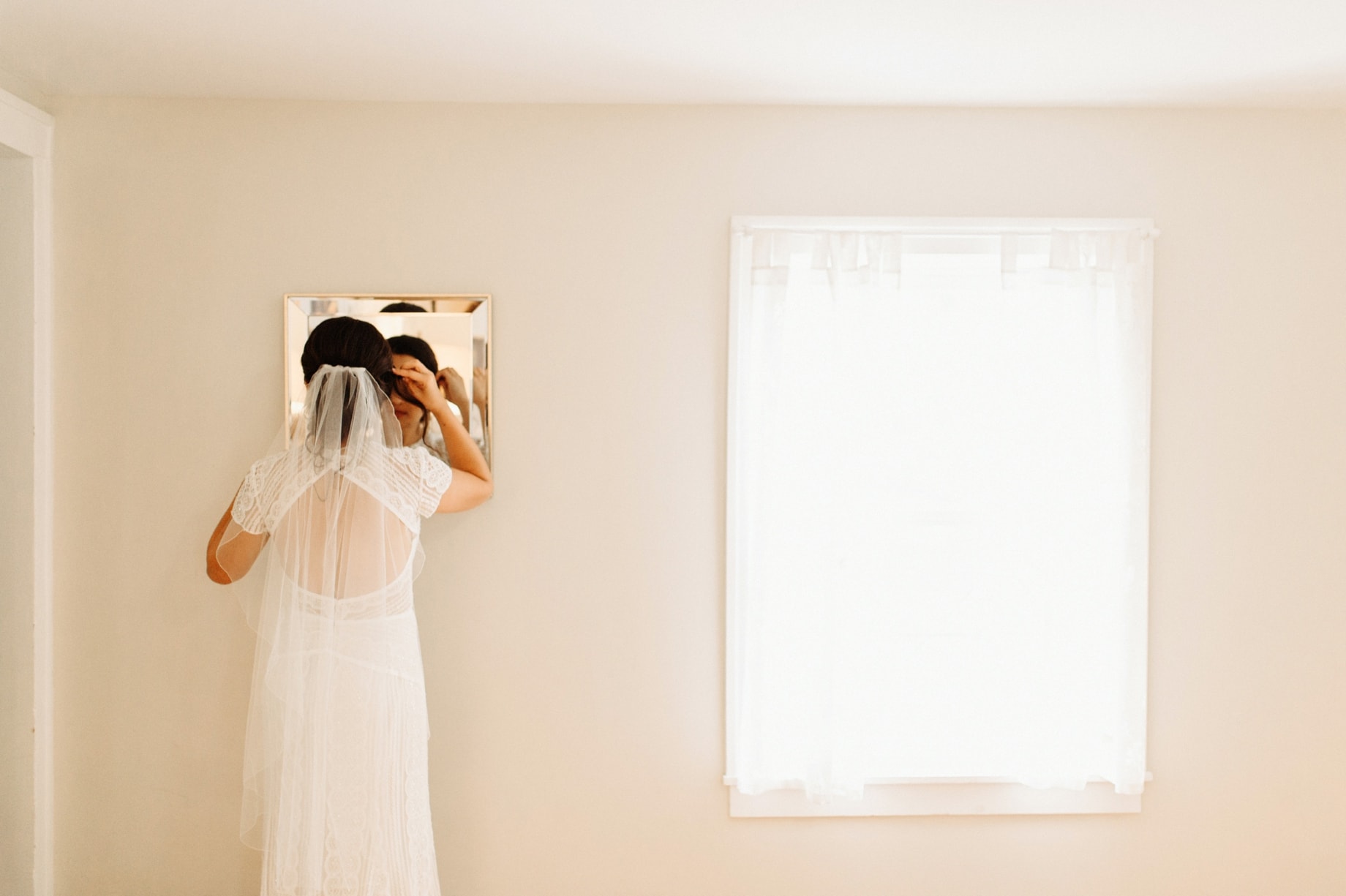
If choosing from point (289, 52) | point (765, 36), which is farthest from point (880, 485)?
point (289, 52)

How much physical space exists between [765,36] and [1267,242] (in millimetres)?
1654

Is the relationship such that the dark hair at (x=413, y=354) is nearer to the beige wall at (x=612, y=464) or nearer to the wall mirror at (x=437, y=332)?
the wall mirror at (x=437, y=332)

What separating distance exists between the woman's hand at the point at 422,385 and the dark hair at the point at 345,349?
0.17m

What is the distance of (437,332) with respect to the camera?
90.8 inches

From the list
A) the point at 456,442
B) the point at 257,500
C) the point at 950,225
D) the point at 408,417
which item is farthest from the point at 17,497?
the point at 950,225

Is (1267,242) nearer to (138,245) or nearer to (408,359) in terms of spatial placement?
(408,359)

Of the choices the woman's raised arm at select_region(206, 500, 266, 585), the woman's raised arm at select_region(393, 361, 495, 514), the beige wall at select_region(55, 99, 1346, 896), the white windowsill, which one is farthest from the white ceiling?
the white windowsill

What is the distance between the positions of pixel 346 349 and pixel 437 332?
1.14 ft

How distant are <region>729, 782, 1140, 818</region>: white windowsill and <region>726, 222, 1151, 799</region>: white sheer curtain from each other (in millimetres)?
52

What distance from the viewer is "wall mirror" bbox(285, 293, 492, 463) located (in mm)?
2281

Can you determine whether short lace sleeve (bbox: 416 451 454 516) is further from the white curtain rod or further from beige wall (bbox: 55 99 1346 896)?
the white curtain rod

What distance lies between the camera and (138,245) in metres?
2.30

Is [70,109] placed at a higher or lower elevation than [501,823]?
higher

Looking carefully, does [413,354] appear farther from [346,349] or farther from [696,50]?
[696,50]
